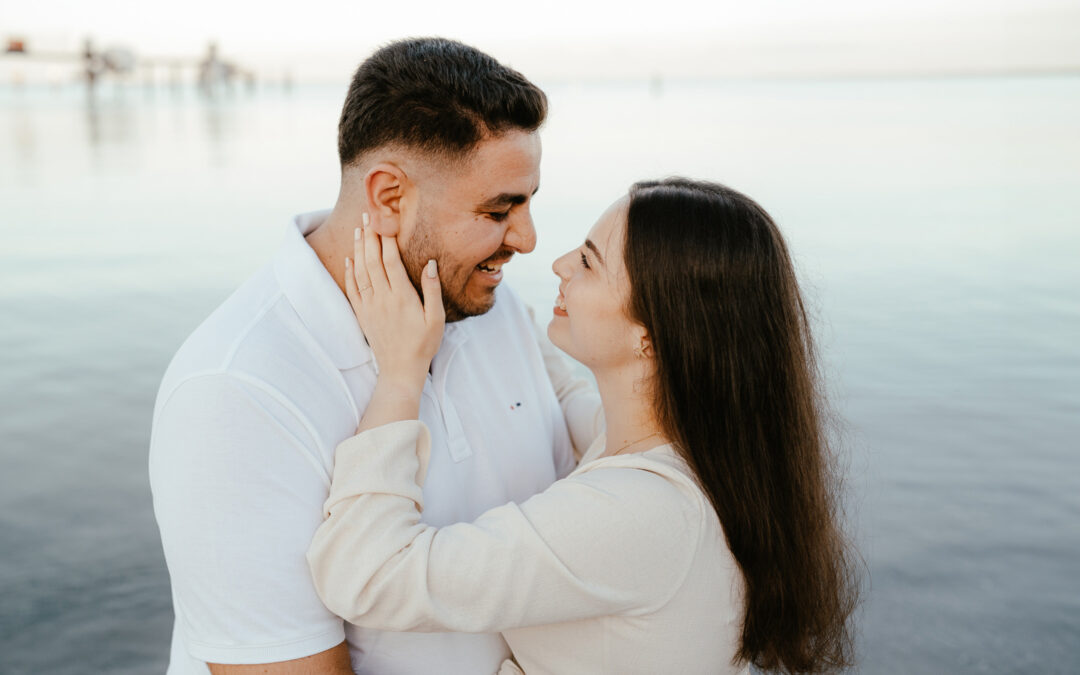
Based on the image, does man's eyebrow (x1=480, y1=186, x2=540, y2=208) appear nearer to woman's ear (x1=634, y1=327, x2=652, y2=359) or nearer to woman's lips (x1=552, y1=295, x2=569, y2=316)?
woman's lips (x1=552, y1=295, x2=569, y2=316)

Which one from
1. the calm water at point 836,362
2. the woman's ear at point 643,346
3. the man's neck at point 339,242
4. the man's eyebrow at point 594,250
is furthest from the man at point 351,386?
the calm water at point 836,362

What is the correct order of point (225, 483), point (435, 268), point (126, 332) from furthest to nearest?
1. point (126, 332)
2. point (435, 268)
3. point (225, 483)

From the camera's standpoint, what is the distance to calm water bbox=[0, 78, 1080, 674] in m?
4.40

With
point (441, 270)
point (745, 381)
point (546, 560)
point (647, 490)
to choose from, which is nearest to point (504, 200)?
point (441, 270)

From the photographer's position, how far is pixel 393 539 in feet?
6.17

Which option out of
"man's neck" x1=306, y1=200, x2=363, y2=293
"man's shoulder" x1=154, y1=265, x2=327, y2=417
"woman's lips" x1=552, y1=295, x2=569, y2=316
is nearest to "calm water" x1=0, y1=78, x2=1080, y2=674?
"woman's lips" x1=552, y1=295, x2=569, y2=316

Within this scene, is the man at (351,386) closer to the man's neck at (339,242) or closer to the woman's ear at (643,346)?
the man's neck at (339,242)

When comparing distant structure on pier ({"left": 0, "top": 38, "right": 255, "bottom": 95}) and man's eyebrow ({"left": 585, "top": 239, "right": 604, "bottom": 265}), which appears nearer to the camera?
man's eyebrow ({"left": 585, "top": 239, "right": 604, "bottom": 265})

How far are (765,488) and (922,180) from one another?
15699 millimetres

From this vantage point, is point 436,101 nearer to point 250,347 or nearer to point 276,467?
point 250,347

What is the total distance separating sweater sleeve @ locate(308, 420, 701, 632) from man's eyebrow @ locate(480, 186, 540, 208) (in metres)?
0.73

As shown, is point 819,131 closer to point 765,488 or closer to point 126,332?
point 126,332

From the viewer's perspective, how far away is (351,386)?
7.19 ft

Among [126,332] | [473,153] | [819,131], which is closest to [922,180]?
[819,131]
